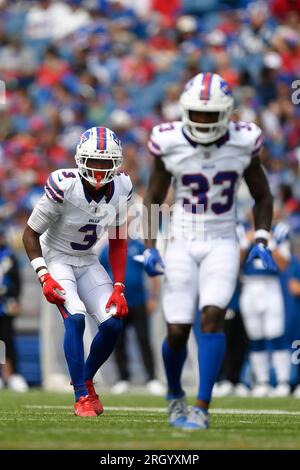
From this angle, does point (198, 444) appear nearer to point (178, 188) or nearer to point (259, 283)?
point (178, 188)

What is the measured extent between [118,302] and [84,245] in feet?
1.48

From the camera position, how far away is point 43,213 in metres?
6.96

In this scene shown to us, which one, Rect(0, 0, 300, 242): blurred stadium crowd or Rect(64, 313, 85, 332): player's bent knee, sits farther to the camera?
Rect(0, 0, 300, 242): blurred stadium crowd

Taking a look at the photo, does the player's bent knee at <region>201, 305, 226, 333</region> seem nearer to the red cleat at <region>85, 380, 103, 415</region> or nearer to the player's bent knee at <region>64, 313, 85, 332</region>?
the player's bent knee at <region>64, 313, 85, 332</region>

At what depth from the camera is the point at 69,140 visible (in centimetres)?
1519

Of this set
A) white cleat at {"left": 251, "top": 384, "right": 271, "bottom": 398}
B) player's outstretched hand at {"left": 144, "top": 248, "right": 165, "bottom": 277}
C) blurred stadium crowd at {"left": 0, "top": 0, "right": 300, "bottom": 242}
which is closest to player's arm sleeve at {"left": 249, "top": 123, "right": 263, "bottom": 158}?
player's outstretched hand at {"left": 144, "top": 248, "right": 165, "bottom": 277}

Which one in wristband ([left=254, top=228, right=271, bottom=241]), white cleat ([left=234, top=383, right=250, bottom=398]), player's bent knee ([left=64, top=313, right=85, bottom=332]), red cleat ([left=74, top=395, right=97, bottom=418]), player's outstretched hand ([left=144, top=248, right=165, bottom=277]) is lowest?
white cleat ([left=234, top=383, right=250, bottom=398])

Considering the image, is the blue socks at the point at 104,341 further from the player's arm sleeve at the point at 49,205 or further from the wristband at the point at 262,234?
the wristband at the point at 262,234

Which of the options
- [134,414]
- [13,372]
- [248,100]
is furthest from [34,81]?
[134,414]

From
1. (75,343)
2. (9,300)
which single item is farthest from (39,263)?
(9,300)

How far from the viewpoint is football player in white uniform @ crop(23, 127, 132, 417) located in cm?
690

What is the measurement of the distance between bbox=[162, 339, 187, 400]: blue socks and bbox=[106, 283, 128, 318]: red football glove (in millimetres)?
726

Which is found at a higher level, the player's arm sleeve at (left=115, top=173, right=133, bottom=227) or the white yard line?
the player's arm sleeve at (left=115, top=173, right=133, bottom=227)

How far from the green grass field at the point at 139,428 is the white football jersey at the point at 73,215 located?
1.02 m
